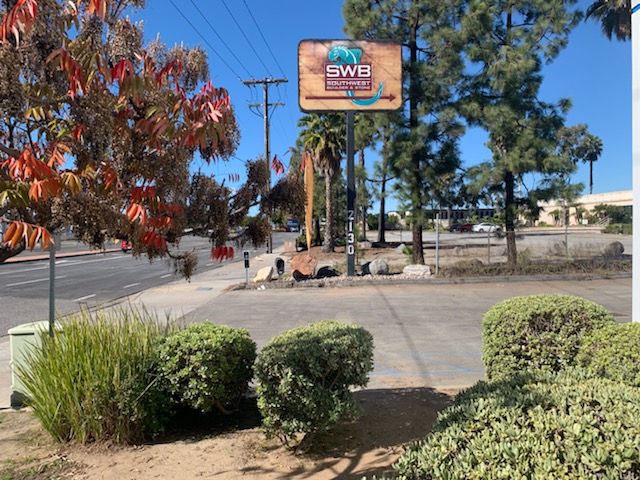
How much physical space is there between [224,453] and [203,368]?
0.68m

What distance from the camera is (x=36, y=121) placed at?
8.59ft

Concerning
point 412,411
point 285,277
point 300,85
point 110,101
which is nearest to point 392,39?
point 300,85

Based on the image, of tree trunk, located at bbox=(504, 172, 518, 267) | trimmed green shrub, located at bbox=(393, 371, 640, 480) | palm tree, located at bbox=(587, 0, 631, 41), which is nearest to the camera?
trimmed green shrub, located at bbox=(393, 371, 640, 480)

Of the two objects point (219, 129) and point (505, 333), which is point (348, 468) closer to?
point (505, 333)

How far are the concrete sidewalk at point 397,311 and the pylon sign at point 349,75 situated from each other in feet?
20.4

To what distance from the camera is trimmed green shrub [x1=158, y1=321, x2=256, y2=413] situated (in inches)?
156

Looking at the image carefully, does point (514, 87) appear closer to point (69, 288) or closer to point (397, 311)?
point (397, 311)

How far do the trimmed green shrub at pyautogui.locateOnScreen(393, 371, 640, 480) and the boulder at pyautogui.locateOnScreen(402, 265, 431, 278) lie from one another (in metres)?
14.1

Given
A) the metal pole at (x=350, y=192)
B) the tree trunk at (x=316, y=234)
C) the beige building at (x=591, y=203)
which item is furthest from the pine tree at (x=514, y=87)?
the beige building at (x=591, y=203)

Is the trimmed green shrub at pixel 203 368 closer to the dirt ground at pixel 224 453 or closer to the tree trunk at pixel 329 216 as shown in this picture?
the dirt ground at pixel 224 453

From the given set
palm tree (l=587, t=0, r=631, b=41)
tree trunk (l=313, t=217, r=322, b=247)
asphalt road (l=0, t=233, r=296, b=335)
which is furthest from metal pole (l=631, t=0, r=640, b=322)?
tree trunk (l=313, t=217, r=322, b=247)

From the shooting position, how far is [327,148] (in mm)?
28672

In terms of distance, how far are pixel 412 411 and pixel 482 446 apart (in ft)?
8.76

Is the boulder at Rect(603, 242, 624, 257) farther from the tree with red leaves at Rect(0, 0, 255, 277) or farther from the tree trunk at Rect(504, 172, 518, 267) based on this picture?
the tree with red leaves at Rect(0, 0, 255, 277)
